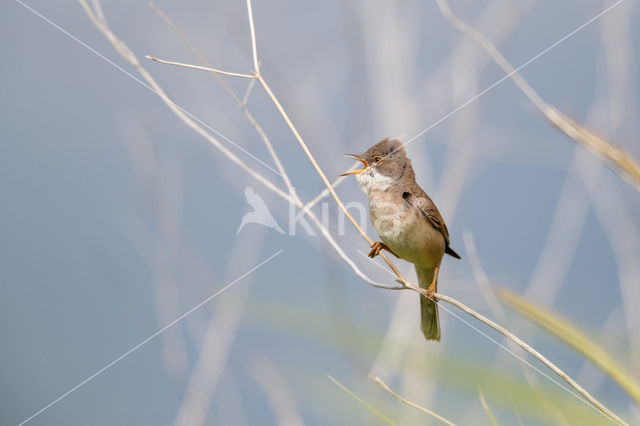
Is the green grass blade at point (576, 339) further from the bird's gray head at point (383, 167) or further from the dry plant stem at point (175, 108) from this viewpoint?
the bird's gray head at point (383, 167)

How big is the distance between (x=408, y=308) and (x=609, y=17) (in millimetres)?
1520

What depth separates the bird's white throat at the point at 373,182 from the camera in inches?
95.0

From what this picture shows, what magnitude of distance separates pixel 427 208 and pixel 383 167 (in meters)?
0.23

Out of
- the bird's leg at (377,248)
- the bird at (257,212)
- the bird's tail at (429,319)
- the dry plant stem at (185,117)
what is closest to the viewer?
the dry plant stem at (185,117)

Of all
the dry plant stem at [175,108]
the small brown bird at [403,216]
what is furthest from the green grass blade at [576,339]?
the small brown bird at [403,216]

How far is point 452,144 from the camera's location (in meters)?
2.77

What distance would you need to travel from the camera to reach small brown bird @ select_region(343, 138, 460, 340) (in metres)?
2.28

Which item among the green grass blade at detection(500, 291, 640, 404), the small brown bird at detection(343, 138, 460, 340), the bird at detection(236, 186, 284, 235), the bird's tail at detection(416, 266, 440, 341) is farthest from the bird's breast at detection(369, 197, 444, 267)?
the green grass blade at detection(500, 291, 640, 404)

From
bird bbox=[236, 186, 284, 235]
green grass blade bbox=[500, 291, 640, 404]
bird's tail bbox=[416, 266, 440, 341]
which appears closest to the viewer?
green grass blade bbox=[500, 291, 640, 404]

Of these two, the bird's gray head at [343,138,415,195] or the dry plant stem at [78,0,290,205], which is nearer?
the dry plant stem at [78,0,290,205]

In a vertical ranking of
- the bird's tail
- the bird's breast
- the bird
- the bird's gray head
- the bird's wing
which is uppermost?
the bird's gray head

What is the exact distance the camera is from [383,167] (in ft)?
7.96

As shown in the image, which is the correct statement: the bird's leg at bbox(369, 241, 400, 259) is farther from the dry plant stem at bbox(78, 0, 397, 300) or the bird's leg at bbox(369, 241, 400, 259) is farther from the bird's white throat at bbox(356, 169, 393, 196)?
the dry plant stem at bbox(78, 0, 397, 300)

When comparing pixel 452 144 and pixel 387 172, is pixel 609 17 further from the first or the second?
pixel 387 172
